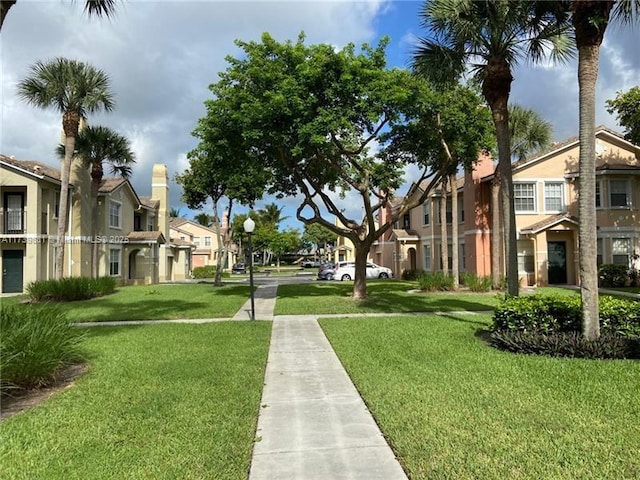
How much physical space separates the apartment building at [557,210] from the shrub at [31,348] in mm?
20596

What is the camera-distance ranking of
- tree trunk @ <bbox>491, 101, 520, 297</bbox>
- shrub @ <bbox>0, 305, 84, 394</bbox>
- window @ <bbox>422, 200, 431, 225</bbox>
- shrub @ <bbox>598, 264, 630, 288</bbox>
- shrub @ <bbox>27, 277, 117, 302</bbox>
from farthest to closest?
1. window @ <bbox>422, 200, 431, 225</bbox>
2. shrub @ <bbox>598, 264, 630, 288</bbox>
3. shrub @ <bbox>27, 277, 117, 302</bbox>
4. tree trunk @ <bbox>491, 101, 520, 297</bbox>
5. shrub @ <bbox>0, 305, 84, 394</bbox>

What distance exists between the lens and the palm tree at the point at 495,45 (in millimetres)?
9781

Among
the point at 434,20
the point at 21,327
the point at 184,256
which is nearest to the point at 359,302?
the point at 434,20

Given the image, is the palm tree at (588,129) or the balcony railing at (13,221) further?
the balcony railing at (13,221)

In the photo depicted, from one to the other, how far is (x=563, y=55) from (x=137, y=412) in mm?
11149

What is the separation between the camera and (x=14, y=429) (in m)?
4.99

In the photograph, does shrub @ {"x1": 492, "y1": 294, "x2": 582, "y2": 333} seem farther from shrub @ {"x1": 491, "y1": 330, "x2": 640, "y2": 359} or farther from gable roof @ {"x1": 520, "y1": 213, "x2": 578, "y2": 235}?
gable roof @ {"x1": 520, "y1": 213, "x2": 578, "y2": 235}

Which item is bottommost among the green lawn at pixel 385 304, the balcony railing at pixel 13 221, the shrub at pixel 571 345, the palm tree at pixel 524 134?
the green lawn at pixel 385 304

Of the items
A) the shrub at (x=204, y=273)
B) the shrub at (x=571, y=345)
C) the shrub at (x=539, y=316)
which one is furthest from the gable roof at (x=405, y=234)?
the shrub at (x=571, y=345)

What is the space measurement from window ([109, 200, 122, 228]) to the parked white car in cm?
1686

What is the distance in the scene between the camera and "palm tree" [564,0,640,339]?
8.02 meters

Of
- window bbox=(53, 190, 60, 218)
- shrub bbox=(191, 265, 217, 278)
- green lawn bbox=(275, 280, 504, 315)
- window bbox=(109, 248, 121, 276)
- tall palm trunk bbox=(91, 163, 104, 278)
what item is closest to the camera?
green lawn bbox=(275, 280, 504, 315)

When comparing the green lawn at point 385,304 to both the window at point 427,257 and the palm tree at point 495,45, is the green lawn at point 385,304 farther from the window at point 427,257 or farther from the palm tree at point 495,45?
the window at point 427,257

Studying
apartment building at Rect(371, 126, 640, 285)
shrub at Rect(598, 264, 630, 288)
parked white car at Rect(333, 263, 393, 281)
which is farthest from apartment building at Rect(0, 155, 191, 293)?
shrub at Rect(598, 264, 630, 288)
